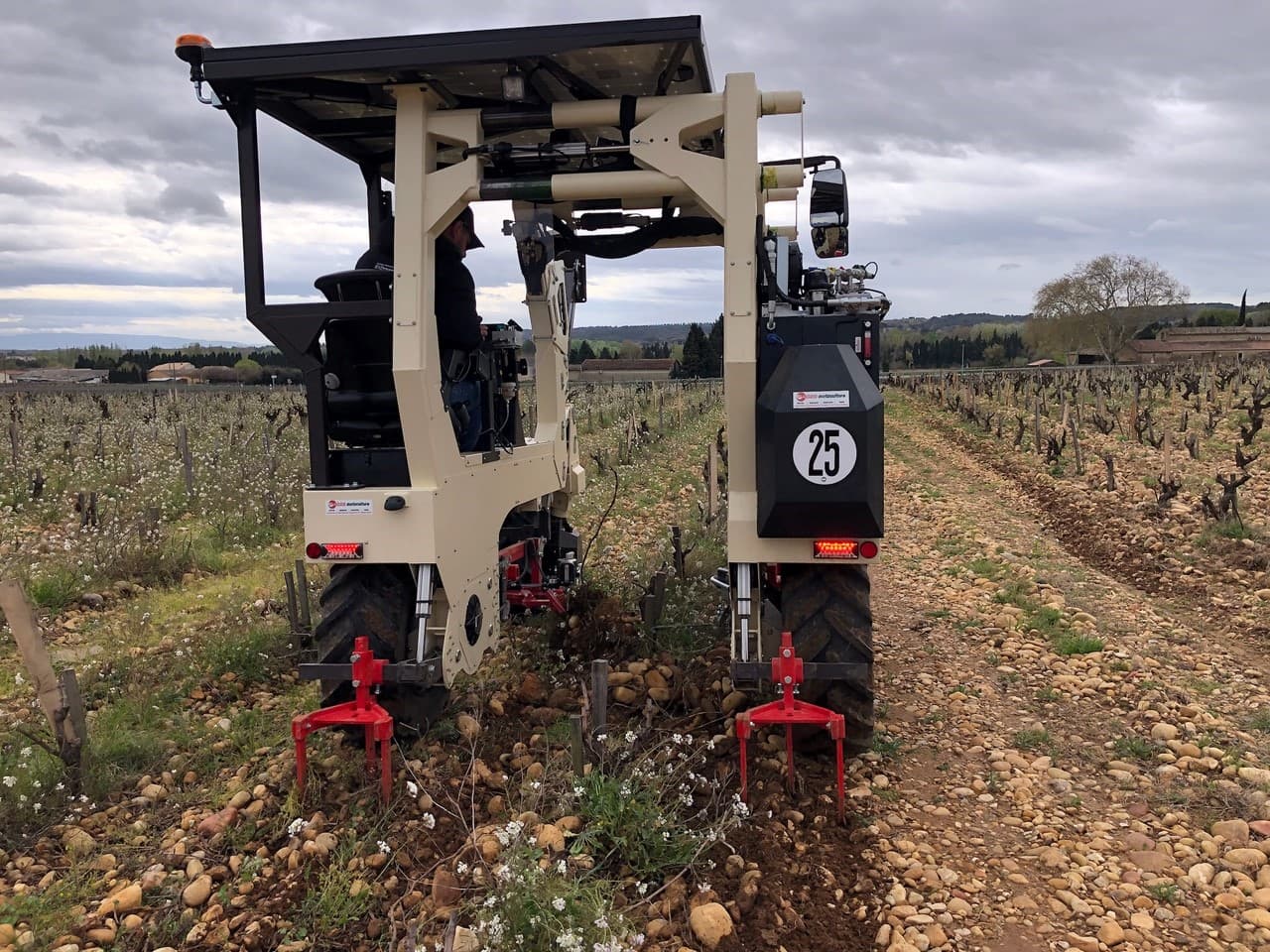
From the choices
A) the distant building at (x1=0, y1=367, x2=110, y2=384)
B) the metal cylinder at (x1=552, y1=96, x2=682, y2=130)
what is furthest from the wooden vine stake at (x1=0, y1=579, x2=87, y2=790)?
the distant building at (x1=0, y1=367, x2=110, y2=384)

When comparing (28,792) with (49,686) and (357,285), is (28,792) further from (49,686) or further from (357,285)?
(357,285)

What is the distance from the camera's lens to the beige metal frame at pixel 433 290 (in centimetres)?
412

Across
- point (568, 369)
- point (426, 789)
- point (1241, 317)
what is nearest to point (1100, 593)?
point (568, 369)

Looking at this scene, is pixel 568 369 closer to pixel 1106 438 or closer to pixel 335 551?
pixel 335 551

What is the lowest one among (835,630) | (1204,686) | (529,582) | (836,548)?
(1204,686)

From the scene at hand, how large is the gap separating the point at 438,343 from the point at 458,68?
1249 millimetres

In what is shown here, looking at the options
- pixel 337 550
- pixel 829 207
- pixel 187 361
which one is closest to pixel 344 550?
pixel 337 550

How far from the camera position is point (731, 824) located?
3693 mm

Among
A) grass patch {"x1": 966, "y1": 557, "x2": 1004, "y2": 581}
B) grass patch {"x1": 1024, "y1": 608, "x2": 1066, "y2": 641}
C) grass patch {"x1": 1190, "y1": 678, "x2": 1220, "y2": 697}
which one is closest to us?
grass patch {"x1": 1190, "y1": 678, "x2": 1220, "y2": 697}

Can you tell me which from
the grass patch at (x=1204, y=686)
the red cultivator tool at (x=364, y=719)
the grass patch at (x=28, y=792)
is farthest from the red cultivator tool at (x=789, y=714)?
the grass patch at (x=28, y=792)

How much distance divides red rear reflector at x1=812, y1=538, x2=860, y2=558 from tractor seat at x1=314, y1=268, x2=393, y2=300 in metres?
2.36

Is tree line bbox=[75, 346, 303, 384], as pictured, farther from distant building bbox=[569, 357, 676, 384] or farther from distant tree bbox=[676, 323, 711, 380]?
distant tree bbox=[676, 323, 711, 380]

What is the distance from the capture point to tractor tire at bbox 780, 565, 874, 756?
427 centimetres

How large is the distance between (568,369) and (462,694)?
257 cm
